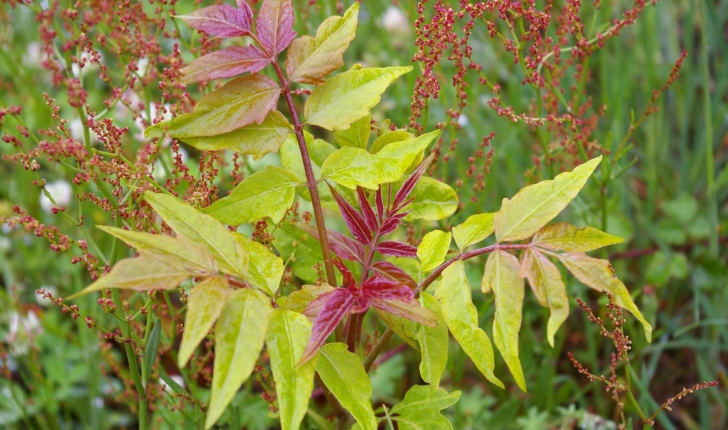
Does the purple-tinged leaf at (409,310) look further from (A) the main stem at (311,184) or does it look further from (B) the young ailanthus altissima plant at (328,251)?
(A) the main stem at (311,184)

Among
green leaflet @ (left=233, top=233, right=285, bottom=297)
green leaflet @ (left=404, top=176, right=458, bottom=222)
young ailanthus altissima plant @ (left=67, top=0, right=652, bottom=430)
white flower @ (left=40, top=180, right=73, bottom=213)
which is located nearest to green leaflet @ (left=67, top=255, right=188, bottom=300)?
young ailanthus altissima plant @ (left=67, top=0, right=652, bottom=430)

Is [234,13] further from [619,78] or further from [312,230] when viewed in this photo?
[619,78]

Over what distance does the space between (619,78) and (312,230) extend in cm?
144

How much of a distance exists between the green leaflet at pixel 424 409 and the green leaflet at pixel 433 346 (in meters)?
0.11

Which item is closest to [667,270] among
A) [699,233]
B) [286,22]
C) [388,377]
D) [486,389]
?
[699,233]

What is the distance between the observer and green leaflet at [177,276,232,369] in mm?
801

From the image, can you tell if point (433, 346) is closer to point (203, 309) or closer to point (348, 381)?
point (348, 381)

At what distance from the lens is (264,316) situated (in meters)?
0.87

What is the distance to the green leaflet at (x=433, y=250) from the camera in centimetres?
103

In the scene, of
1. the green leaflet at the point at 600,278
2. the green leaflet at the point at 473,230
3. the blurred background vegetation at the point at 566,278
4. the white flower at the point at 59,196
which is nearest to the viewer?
the green leaflet at the point at 600,278

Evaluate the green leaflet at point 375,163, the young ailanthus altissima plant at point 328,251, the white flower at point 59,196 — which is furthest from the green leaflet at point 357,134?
the white flower at point 59,196

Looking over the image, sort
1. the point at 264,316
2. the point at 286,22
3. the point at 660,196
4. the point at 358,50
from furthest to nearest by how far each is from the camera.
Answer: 1. the point at 358,50
2. the point at 660,196
3. the point at 286,22
4. the point at 264,316

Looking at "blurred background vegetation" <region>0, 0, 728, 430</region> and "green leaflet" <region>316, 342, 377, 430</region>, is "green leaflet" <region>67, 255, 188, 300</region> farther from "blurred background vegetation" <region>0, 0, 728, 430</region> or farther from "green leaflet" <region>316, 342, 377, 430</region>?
"blurred background vegetation" <region>0, 0, 728, 430</region>

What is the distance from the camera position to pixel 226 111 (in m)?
1.04
